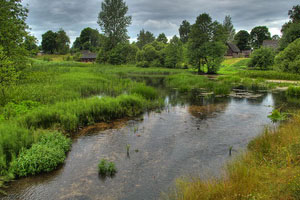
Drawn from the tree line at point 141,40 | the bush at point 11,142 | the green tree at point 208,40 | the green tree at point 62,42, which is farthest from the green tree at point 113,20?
the bush at point 11,142

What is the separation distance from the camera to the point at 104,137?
10.7 m

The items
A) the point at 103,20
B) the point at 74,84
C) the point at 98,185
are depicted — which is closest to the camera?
the point at 98,185

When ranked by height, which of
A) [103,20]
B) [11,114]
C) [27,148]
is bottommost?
[27,148]

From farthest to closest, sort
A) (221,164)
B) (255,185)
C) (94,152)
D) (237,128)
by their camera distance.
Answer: (237,128), (94,152), (221,164), (255,185)

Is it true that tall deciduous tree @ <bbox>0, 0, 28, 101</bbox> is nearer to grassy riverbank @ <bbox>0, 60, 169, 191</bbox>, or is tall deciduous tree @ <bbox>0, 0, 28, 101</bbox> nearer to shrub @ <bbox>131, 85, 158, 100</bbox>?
grassy riverbank @ <bbox>0, 60, 169, 191</bbox>

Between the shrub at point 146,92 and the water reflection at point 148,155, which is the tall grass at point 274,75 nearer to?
the water reflection at point 148,155

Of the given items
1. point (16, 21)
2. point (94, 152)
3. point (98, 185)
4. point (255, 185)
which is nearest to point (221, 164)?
point (255, 185)

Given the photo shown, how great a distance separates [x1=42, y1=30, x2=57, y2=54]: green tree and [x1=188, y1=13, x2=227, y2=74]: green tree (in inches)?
3080

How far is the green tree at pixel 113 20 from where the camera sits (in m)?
67.1

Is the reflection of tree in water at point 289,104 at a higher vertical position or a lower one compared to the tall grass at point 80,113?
lower

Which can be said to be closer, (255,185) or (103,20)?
(255,185)

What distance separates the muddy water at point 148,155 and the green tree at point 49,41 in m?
100

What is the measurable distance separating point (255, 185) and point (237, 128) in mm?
7709

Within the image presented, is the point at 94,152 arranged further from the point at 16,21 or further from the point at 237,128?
the point at 16,21
